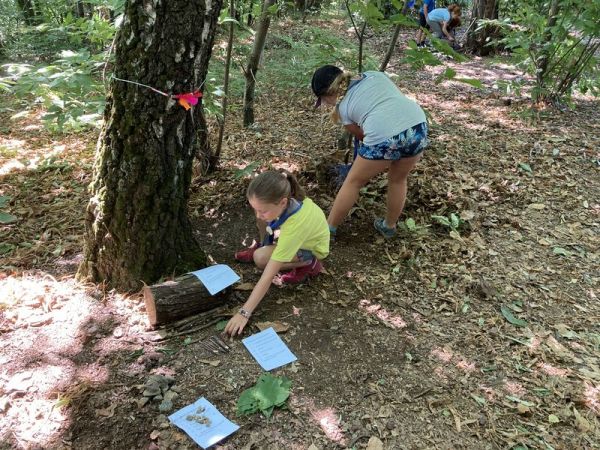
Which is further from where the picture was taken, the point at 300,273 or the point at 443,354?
the point at 300,273

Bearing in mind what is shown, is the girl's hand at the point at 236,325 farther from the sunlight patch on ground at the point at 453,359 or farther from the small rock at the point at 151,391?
the sunlight patch on ground at the point at 453,359

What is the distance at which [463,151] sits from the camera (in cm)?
490

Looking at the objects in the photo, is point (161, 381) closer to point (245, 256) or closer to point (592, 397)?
point (245, 256)

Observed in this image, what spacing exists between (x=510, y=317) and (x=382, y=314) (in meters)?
0.89

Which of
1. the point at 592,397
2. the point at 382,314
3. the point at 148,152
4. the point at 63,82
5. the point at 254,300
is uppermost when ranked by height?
the point at 63,82

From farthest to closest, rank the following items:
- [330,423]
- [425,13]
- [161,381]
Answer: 1. [425,13]
2. [161,381]
3. [330,423]

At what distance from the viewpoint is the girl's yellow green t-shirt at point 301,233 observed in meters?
2.66

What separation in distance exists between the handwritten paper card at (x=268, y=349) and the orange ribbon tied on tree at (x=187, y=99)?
1.44m

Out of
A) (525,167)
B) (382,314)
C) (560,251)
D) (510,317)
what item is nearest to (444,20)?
(525,167)

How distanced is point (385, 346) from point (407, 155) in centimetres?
134

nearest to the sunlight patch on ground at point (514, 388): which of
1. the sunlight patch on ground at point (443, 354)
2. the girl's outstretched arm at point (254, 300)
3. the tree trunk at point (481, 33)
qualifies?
the sunlight patch on ground at point (443, 354)

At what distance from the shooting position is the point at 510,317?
2930 mm

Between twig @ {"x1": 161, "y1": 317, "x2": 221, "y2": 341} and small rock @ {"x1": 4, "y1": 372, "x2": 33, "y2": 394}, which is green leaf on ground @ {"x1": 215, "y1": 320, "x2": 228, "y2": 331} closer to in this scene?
twig @ {"x1": 161, "y1": 317, "x2": 221, "y2": 341}

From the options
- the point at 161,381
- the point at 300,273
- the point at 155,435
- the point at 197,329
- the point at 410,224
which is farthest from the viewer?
the point at 410,224
